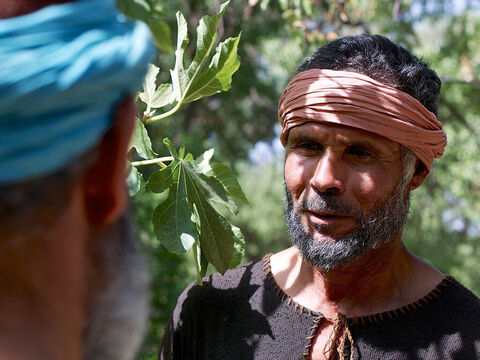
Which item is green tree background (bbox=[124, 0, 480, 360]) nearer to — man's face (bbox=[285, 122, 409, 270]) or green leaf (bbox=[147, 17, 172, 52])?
man's face (bbox=[285, 122, 409, 270])

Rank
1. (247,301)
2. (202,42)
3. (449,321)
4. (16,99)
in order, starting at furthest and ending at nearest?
(247,301) < (449,321) < (202,42) < (16,99)

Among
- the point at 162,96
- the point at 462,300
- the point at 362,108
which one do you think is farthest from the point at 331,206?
the point at 162,96

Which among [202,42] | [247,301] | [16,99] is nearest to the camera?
[16,99]

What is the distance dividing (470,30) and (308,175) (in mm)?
7038

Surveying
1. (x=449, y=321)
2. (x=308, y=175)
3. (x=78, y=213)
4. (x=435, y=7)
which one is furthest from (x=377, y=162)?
(x=435, y=7)

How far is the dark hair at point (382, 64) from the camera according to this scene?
245 cm

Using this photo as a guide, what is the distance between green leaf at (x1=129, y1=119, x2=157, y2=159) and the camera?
2.10m

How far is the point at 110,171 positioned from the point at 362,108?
148 centimetres

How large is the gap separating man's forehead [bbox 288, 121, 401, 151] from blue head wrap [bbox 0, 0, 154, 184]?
4.89 feet

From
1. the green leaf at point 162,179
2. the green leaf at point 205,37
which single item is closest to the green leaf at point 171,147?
the green leaf at point 162,179

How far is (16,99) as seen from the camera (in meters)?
0.85

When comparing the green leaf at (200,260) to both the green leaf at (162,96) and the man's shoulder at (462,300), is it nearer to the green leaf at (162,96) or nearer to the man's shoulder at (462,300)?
the green leaf at (162,96)

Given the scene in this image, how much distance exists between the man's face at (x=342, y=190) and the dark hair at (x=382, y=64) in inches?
9.0

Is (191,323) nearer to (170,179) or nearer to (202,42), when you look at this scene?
(170,179)
